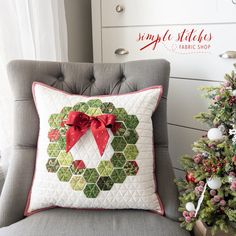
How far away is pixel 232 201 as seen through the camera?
0.78 metres

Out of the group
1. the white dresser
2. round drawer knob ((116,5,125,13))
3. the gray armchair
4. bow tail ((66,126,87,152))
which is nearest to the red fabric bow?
bow tail ((66,126,87,152))

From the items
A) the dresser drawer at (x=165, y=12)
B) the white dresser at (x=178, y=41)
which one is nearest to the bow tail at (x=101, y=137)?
the white dresser at (x=178, y=41)

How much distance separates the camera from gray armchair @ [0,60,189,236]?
0.82 metres

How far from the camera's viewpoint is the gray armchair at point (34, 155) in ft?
2.69

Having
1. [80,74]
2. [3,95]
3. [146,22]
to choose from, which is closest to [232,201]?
[80,74]

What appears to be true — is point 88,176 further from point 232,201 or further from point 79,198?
point 232,201

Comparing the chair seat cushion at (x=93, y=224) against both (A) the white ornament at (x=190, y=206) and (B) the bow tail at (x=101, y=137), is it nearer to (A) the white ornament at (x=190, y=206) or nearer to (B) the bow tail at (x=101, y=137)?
(A) the white ornament at (x=190, y=206)

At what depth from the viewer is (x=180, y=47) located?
47.8 inches

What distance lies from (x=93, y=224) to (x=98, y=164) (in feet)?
0.62

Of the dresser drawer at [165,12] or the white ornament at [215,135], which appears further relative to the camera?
the dresser drawer at [165,12]

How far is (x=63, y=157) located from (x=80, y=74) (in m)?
0.39

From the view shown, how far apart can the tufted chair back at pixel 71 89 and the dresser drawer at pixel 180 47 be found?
18 cm

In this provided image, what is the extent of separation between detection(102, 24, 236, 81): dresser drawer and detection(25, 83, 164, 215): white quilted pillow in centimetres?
38

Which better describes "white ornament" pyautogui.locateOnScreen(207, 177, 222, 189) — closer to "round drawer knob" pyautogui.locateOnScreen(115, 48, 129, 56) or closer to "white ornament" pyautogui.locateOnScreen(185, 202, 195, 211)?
"white ornament" pyautogui.locateOnScreen(185, 202, 195, 211)
